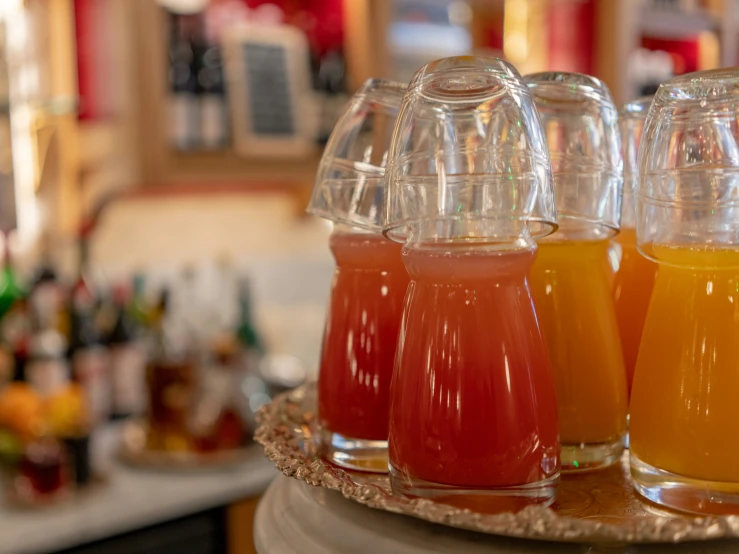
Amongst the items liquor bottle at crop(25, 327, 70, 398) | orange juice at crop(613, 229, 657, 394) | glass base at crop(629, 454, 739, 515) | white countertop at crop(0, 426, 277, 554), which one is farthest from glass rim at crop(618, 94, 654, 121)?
liquor bottle at crop(25, 327, 70, 398)

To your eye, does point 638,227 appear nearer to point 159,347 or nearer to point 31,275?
point 159,347

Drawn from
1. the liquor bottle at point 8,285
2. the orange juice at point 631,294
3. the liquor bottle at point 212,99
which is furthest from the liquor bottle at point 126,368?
the orange juice at point 631,294

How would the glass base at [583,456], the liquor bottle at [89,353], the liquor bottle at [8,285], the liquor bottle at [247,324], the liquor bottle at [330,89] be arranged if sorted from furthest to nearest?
1. the liquor bottle at [330,89]
2. the liquor bottle at [247,324]
3. the liquor bottle at [8,285]
4. the liquor bottle at [89,353]
5. the glass base at [583,456]

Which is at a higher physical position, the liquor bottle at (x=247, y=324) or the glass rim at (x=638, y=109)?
the glass rim at (x=638, y=109)

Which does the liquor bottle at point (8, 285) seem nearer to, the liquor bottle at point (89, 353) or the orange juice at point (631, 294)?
the liquor bottle at point (89, 353)

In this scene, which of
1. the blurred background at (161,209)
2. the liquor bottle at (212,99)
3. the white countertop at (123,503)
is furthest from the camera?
the liquor bottle at (212,99)

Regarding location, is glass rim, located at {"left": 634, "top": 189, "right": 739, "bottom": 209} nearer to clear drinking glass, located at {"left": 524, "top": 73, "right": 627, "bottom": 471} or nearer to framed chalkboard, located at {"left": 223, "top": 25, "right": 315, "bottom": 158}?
clear drinking glass, located at {"left": 524, "top": 73, "right": 627, "bottom": 471}

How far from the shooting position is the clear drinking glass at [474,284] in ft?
1.66

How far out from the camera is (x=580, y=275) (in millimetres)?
606

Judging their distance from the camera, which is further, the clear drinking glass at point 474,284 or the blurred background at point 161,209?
the blurred background at point 161,209

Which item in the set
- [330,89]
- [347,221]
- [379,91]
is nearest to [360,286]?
[347,221]

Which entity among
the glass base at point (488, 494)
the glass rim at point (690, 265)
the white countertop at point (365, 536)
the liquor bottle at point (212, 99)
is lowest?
the white countertop at point (365, 536)

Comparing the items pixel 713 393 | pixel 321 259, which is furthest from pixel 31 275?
pixel 713 393

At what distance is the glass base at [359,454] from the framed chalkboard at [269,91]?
1.62m
